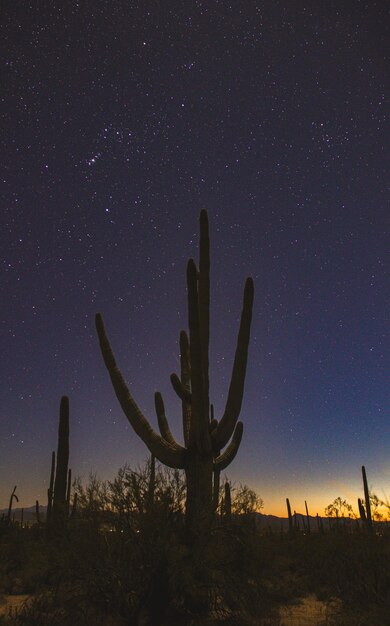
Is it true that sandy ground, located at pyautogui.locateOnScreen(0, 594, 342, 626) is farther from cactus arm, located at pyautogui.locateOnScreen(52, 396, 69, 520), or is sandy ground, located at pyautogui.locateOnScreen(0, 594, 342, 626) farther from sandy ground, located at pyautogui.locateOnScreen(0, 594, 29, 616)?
cactus arm, located at pyautogui.locateOnScreen(52, 396, 69, 520)

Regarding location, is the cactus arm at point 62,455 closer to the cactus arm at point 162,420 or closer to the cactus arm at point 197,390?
the cactus arm at point 162,420

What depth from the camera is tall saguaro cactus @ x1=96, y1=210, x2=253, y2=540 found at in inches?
366

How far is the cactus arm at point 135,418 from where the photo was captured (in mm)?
9953

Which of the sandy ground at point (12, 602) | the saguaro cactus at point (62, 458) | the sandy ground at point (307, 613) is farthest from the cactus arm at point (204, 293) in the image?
the saguaro cactus at point (62, 458)

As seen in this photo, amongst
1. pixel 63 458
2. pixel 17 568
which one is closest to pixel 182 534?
pixel 17 568

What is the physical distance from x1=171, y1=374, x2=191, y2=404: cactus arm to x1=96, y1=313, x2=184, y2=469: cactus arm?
117 centimetres

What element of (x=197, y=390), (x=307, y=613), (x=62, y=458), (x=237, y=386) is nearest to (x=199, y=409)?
(x=197, y=390)

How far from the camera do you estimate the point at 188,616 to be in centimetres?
702

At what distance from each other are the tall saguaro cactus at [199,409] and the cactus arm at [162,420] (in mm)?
25

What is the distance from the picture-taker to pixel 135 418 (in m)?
10.8

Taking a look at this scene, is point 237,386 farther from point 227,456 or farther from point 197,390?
point 227,456

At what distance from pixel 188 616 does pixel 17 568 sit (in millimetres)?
8698

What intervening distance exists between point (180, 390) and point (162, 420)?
3.32 ft

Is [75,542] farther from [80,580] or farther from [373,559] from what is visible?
[373,559]
